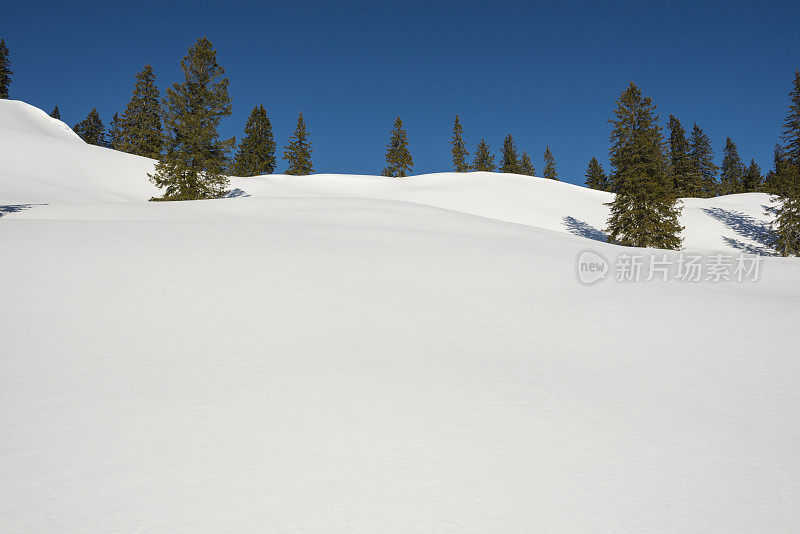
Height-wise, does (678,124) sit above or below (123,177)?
above

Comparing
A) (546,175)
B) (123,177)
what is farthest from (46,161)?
(546,175)

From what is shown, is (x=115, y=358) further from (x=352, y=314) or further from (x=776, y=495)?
(x=776, y=495)

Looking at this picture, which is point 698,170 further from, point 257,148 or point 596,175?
point 257,148

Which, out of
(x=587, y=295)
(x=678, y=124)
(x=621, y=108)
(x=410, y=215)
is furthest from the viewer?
(x=678, y=124)

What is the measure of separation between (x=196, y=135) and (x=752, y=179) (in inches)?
3906

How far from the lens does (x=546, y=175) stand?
3558 inches

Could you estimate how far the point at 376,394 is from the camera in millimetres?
4305

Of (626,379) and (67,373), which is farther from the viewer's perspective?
(626,379)

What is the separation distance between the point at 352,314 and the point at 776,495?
5.16 m

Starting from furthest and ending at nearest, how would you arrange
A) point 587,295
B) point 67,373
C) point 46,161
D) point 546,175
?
1. point 546,175
2. point 46,161
3. point 587,295
4. point 67,373

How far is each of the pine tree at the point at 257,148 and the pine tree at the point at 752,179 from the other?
80.4m

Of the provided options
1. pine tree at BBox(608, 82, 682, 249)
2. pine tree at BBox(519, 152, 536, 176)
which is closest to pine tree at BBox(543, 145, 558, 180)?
pine tree at BBox(519, 152, 536, 176)

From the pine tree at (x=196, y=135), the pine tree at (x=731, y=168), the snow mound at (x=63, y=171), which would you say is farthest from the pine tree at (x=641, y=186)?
the pine tree at (x=731, y=168)

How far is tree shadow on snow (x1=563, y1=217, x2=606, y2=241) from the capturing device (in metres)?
35.6
